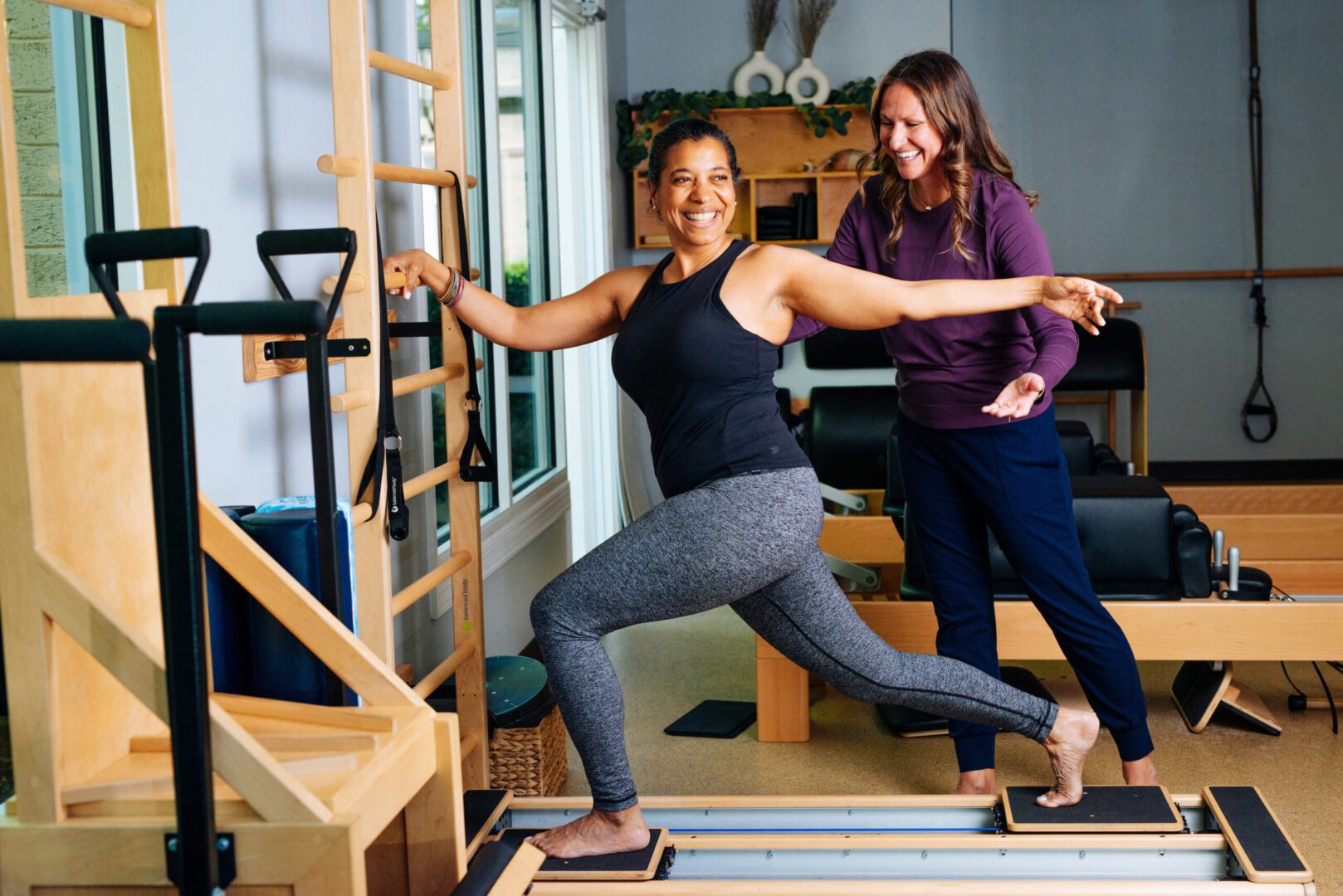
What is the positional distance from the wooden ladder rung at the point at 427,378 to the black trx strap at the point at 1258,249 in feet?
16.8

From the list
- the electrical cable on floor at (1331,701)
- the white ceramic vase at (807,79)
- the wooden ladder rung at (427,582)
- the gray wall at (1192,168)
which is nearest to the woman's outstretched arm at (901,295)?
the wooden ladder rung at (427,582)

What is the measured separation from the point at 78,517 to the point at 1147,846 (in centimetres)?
176

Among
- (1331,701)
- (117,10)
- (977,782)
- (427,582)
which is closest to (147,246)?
(117,10)

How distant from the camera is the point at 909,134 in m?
2.44

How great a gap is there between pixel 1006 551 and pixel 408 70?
4.89 ft

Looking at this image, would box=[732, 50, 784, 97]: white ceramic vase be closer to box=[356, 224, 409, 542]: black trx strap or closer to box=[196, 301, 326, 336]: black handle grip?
box=[356, 224, 409, 542]: black trx strap

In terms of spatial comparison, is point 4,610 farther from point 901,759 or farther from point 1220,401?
point 1220,401

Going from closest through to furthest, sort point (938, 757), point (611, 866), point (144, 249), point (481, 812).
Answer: point (144, 249)
point (611, 866)
point (481, 812)
point (938, 757)

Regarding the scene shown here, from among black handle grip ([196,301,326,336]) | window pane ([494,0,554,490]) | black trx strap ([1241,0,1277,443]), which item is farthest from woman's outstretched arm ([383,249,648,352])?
black trx strap ([1241,0,1277,443])

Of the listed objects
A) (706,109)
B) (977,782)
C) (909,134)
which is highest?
(706,109)

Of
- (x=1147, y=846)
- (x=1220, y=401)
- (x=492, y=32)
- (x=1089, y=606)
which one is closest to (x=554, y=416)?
(x=492, y=32)

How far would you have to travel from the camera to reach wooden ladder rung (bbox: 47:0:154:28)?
150 centimetres

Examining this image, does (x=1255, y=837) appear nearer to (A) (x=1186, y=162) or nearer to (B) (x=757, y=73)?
(B) (x=757, y=73)

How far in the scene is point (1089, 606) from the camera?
2.58 meters
